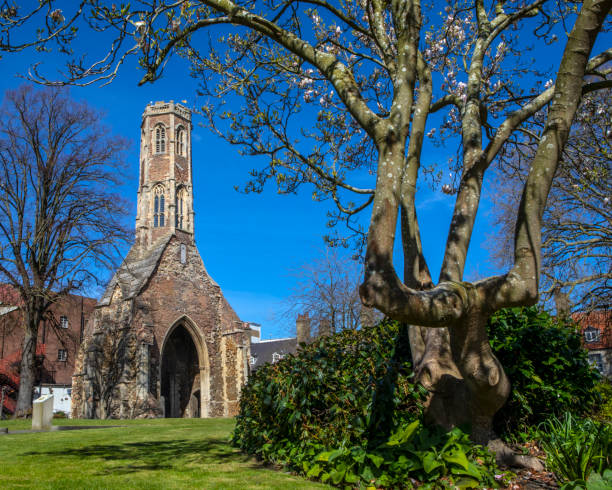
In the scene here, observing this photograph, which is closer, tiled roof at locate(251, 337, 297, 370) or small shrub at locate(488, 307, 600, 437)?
small shrub at locate(488, 307, 600, 437)

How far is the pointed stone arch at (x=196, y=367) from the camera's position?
33.3 m

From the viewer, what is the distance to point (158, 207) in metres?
36.4

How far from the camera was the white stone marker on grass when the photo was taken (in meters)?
13.9

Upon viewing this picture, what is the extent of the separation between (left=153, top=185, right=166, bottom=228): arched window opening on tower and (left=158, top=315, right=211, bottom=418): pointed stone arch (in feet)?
25.3

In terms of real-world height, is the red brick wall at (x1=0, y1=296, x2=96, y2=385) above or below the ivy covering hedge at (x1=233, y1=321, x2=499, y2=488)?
above

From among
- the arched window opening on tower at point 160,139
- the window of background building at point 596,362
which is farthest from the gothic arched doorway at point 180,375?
the window of background building at point 596,362

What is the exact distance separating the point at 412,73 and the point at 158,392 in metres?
27.9

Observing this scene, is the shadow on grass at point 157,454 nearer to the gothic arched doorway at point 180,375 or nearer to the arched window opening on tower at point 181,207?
the gothic arched doorway at point 180,375

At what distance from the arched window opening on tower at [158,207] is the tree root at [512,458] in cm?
3315

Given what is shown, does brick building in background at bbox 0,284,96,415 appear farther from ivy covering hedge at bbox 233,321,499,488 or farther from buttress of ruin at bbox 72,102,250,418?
ivy covering hedge at bbox 233,321,499,488

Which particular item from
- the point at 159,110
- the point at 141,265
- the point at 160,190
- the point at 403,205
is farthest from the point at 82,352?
the point at 403,205

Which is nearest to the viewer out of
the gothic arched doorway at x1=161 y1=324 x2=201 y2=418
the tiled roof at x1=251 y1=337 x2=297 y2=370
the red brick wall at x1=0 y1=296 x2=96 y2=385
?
the gothic arched doorway at x1=161 y1=324 x2=201 y2=418

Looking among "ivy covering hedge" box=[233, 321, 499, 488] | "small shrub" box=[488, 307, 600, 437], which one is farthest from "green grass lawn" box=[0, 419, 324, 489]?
"small shrub" box=[488, 307, 600, 437]

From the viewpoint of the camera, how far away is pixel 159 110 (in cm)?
3844
